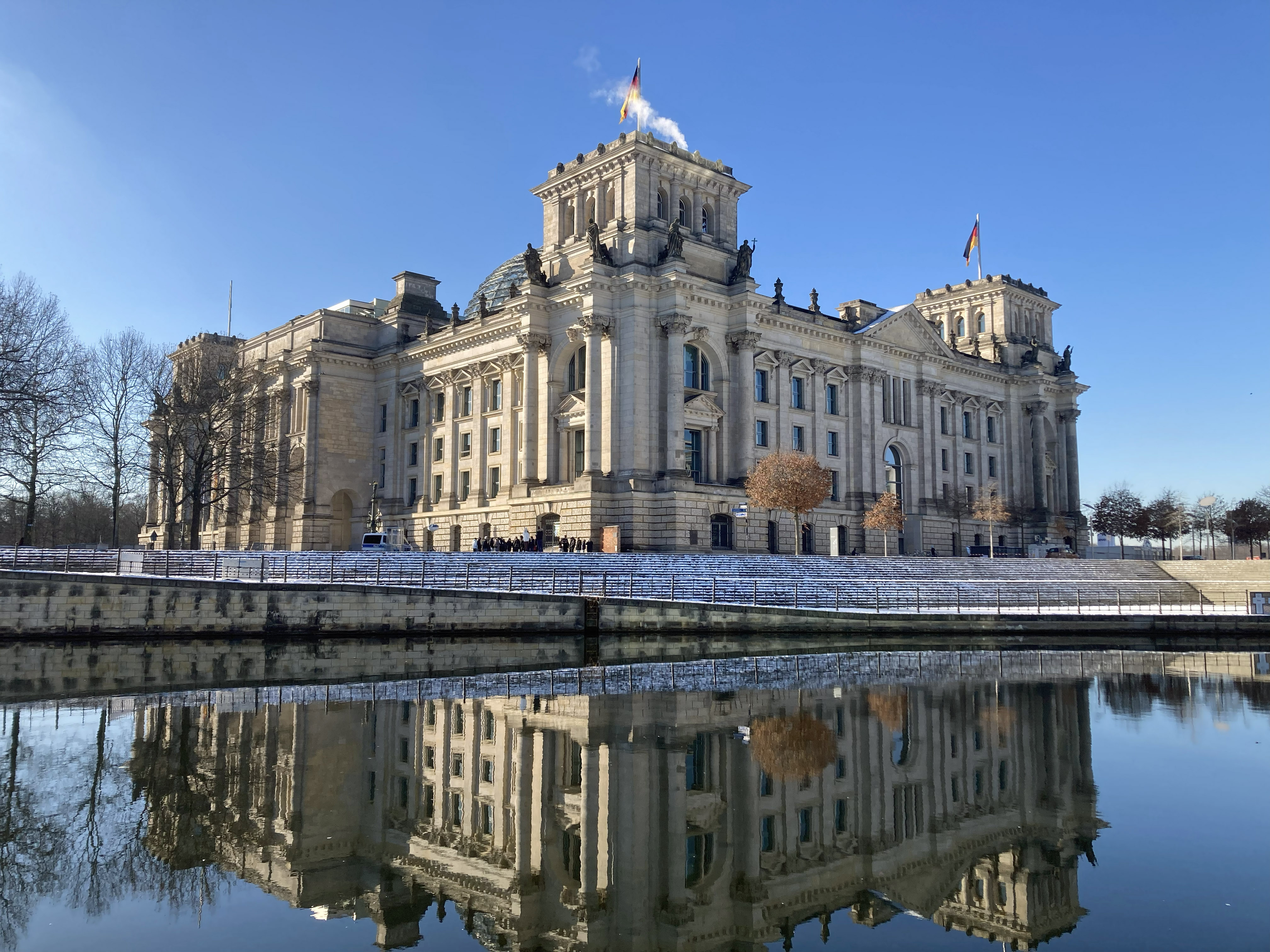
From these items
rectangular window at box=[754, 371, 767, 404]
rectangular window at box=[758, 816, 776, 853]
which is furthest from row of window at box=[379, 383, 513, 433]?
Result: rectangular window at box=[758, 816, 776, 853]

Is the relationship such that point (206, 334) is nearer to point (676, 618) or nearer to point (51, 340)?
point (51, 340)

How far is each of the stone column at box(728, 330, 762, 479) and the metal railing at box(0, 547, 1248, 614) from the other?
46.0 ft

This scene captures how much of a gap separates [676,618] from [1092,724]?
1834 centimetres

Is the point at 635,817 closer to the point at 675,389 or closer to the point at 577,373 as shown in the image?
the point at 675,389

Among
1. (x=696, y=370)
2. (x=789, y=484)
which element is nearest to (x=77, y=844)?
(x=789, y=484)

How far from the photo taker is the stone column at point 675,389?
57.7m

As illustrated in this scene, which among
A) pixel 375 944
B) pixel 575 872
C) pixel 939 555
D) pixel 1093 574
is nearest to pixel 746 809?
pixel 575 872

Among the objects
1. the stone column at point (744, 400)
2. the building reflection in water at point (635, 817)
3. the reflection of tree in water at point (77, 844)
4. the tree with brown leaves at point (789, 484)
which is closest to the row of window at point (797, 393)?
the stone column at point (744, 400)

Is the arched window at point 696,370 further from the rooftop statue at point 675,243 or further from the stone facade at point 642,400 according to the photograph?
the rooftop statue at point 675,243

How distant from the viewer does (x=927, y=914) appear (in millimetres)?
8828

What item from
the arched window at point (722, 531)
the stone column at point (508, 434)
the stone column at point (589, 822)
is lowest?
the stone column at point (589, 822)

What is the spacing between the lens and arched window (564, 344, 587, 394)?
6200 centimetres

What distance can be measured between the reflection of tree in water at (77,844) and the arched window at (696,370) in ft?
162

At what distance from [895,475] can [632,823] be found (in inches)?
2653
